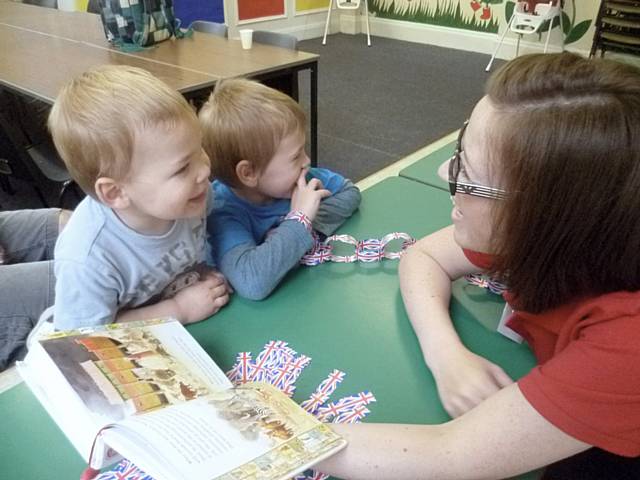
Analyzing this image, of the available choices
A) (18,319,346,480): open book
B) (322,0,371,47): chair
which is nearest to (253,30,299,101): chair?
(18,319,346,480): open book

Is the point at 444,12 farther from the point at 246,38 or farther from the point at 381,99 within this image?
the point at 246,38

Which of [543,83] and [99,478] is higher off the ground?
[543,83]

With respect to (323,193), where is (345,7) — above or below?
below

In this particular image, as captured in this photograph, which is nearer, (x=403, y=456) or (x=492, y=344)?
(x=403, y=456)

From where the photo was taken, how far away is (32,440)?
78 cm

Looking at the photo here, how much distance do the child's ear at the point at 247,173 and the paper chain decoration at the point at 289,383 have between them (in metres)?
0.41

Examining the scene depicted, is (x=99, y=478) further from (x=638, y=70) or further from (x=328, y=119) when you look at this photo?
(x=328, y=119)

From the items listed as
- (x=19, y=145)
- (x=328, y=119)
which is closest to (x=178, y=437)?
(x=19, y=145)

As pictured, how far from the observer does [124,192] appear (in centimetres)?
96

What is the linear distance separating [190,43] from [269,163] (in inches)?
86.4

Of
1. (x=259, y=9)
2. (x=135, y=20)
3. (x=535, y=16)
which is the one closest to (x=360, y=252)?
(x=135, y=20)

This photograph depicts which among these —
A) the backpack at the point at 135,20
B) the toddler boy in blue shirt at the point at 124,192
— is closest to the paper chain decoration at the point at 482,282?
the toddler boy in blue shirt at the point at 124,192

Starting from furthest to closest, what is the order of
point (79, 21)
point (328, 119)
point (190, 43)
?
point (328, 119)
point (79, 21)
point (190, 43)

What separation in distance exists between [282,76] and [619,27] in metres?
3.29
